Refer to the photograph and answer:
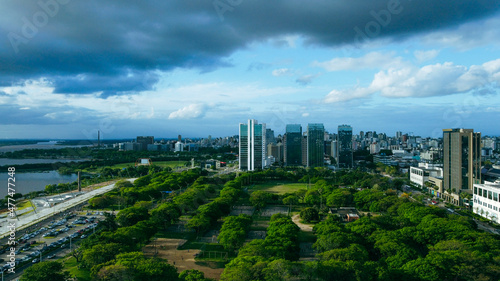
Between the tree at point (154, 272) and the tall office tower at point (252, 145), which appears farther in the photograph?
the tall office tower at point (252, 145)

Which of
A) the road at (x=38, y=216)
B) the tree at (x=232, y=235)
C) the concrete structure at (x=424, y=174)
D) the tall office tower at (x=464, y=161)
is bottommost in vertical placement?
the road at (x=38, y=216)

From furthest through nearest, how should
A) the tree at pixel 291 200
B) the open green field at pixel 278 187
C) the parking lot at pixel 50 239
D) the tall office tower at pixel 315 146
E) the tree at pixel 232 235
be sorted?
the tall office tower at pixel 315 146, the open green field at pixel 278 187, the tree at pixel 291 200, the tree at pixel 232 235, the parking lot at pixel 50 239

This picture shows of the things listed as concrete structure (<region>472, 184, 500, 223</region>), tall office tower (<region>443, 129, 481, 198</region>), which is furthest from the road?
tall office tower (<region>443, 129, 481, 198</region>)

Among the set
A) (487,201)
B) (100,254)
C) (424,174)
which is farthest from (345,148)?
(100,254)

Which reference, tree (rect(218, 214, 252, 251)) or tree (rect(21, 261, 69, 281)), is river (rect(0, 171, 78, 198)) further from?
tree (rect(218, 214, 252, 251))

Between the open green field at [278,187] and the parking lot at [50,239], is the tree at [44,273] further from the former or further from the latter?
the open green field at [278,187]

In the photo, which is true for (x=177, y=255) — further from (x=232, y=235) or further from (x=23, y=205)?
(x=23, y=205)

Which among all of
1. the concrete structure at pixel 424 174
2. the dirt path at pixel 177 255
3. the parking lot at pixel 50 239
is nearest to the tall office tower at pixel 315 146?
the concrete structure at pixel 424 174
